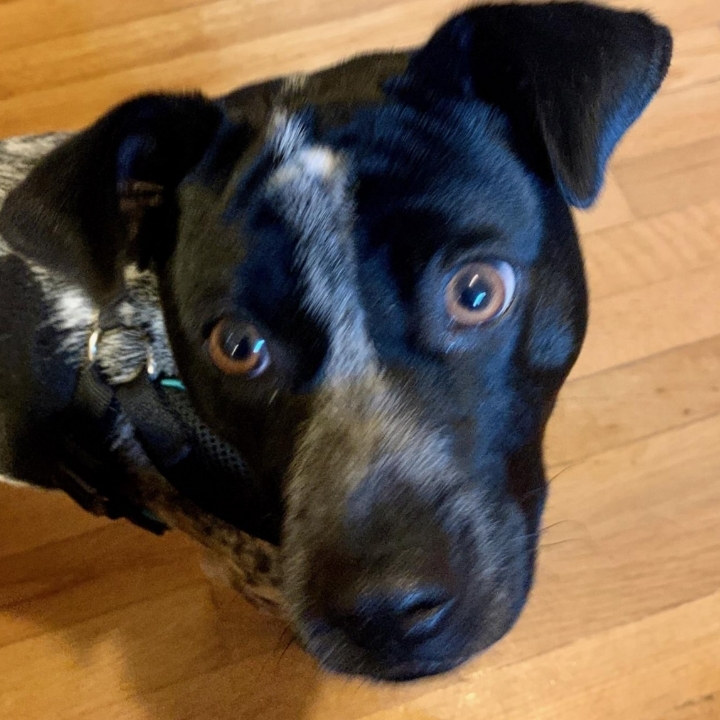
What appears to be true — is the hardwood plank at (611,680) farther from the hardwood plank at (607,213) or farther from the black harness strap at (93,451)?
the hardwood plank at (607,213)

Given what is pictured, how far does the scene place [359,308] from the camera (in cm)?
96

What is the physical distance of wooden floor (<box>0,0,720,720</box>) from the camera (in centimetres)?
159

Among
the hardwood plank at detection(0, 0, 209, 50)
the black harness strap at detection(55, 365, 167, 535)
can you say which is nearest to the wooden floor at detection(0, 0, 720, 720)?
the black harness strap at detection(55, 365, 167, 535)

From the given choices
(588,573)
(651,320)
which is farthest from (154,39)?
(588,573)

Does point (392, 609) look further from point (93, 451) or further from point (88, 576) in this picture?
point (88, 576)

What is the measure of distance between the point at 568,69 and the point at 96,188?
1.91 ft

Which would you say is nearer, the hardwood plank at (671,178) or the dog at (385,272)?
the dog at (385,272)

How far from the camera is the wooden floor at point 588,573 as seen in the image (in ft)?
5.22

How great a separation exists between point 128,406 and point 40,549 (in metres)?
0.72

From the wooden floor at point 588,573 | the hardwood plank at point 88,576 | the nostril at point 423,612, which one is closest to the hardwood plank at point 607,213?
the wooden floor at point 588,573

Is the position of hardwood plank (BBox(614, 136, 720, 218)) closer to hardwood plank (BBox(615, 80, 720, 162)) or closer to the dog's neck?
Result: hardwood plank (BBox(615, 80, 720, 162))

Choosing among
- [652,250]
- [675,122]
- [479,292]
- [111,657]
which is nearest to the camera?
[479,292]

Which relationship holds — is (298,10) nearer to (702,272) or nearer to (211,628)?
(702,272)

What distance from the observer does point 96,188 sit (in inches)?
40.0
